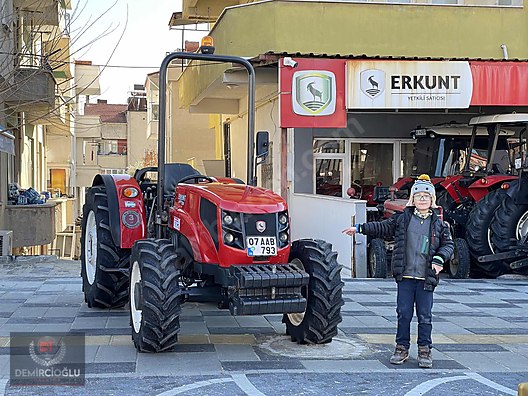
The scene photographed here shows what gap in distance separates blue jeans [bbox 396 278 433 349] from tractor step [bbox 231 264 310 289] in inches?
33.2

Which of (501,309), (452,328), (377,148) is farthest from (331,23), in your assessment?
(452,328)

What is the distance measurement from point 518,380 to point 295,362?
181 centimetres

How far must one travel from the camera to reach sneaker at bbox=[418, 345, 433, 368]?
6789 millimetres

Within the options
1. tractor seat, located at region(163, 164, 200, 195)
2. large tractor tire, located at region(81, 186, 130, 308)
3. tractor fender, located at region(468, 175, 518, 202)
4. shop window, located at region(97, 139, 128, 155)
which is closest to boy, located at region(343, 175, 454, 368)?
tractor seat, located at region(163, 164, 200, 195)

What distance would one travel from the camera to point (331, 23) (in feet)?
52.7

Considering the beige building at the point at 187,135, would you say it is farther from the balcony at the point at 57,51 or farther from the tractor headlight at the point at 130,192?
the tractor headlight at the point at 130,192

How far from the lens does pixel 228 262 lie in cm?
695

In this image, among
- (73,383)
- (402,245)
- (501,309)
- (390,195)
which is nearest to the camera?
(73,383)

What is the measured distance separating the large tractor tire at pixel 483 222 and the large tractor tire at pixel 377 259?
4.63 ft

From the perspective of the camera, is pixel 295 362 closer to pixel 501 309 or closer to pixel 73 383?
pixel 73 383

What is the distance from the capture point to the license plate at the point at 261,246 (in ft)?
22.9

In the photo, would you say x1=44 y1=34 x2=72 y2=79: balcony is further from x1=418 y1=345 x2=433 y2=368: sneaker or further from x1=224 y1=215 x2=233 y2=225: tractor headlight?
x1=418 y1=345 x2=433 y2=368: sneaker

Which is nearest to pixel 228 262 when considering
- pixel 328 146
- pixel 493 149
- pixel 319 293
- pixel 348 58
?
pixel 319 293

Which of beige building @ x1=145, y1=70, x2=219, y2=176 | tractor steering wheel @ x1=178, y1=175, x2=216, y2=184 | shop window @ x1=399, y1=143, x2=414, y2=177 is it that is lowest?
tractor steering wheel @ x1=178, y1=175, x2=216, y2=184
